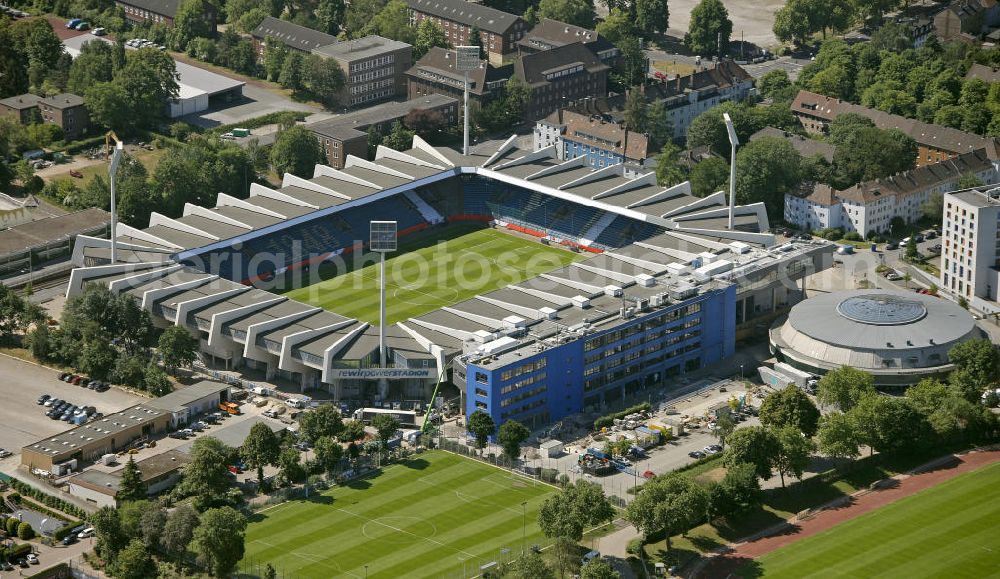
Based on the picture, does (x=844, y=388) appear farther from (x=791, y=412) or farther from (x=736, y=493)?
(x=736, y=493)

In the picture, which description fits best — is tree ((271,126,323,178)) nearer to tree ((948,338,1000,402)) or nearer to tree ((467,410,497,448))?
tree ((467,410,497,448))

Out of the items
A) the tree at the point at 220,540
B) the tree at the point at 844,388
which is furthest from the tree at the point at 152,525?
the tree at the point at 844,388

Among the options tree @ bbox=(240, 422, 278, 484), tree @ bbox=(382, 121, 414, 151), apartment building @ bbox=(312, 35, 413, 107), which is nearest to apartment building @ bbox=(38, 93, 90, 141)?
apartment building @ bbox=(312, 35, 413, 107)

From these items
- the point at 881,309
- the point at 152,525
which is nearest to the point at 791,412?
the point at 881,309

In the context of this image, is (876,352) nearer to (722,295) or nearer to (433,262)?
(722,295)

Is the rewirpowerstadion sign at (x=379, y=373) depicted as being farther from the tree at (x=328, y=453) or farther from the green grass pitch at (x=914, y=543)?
the green grass pitch at (x=914, y=543)

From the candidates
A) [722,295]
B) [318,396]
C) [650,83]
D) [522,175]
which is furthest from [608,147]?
[318,396]
